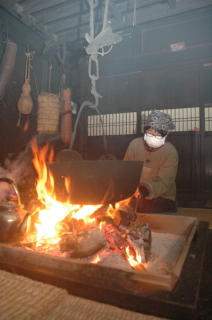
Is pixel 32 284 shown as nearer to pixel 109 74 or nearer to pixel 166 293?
pixel 166 293

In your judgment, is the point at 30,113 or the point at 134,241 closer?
the point at 134,241

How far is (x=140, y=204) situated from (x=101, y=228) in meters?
1.06

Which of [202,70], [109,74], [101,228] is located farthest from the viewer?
[109,74]

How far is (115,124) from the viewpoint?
4.18 metres

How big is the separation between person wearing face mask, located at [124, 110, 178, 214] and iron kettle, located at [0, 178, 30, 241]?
1.07 metres

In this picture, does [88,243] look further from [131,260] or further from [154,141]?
[154,141]

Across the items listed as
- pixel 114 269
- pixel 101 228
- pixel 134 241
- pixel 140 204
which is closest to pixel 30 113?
pixel 140 204

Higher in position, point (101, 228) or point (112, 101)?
point (112, 101)

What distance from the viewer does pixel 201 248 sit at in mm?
1103

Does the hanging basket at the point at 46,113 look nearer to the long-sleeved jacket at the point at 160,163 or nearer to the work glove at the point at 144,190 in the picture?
the long-sleeved jacket at the point at 160,163

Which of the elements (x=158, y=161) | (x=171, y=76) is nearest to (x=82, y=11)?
(x=171, y=76)

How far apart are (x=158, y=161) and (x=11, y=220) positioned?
5.36 ft

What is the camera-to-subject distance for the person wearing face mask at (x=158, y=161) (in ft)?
7.22

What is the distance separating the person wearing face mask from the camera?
2199 mm
